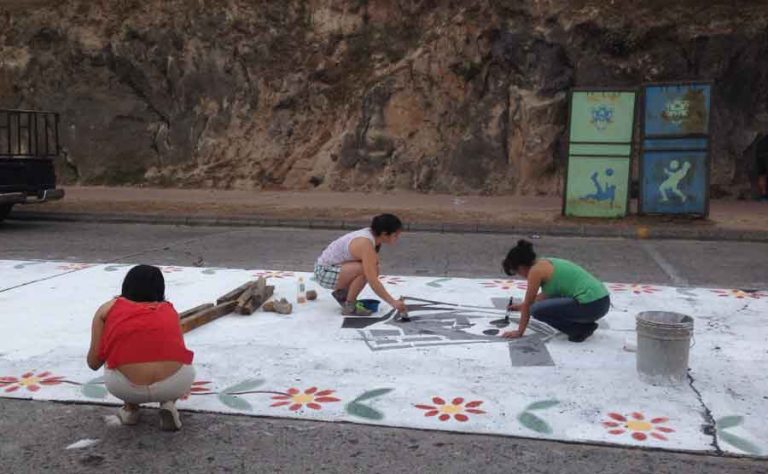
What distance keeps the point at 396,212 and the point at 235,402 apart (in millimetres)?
11254

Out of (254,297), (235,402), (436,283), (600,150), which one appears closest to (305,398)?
(235,402)

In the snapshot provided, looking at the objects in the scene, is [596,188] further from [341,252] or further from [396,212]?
[341,252]

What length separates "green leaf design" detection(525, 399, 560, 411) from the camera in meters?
4.57

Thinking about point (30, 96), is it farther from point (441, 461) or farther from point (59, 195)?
point (441, 461)

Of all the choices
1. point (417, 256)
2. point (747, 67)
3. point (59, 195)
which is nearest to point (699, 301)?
point (417, 256)

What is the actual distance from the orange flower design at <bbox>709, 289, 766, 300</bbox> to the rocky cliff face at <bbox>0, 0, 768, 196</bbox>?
11.0m

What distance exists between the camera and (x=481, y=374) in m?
5.21

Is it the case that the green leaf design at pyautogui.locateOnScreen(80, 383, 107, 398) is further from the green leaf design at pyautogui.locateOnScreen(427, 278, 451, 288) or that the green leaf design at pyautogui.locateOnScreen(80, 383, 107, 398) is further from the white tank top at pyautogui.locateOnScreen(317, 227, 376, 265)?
the green leaf design at pyautogui.locateOnScreen(427, 278, 451, 288)

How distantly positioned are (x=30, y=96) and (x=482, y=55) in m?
12.7

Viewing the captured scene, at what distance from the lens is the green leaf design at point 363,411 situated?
14.6 ft

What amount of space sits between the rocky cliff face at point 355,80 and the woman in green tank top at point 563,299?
13.3 m

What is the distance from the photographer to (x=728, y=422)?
438 centimetres

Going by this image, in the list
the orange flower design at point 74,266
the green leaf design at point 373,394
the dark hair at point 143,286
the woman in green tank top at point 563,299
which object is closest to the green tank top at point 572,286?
the woman in green tank top at point 563,299

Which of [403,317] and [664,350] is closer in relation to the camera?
[664,350]
